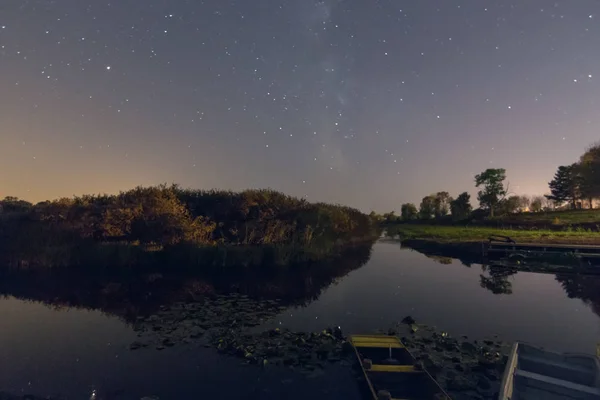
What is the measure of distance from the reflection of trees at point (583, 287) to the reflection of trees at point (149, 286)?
1732 centimetres

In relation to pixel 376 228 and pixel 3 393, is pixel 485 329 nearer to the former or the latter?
pixel 3 393

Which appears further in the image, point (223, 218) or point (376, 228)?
point (376, 228)

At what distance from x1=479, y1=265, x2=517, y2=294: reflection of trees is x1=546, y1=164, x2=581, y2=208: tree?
2789 inches

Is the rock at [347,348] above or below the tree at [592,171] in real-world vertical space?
below

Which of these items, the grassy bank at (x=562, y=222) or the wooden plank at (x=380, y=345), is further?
the grassy bank at (x=562, y=222)

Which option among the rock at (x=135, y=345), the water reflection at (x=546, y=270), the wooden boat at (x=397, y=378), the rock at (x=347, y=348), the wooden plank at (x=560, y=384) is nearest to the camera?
the wooden plank at (x=560, y=384)

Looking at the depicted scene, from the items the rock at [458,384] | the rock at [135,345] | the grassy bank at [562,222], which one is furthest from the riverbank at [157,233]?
the grassy bank at [562,222]

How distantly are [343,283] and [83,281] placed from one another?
20.8 meters

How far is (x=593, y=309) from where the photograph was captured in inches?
787

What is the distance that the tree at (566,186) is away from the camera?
284 feet

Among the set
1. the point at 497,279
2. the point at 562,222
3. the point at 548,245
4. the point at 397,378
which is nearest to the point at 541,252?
the point at 548,245

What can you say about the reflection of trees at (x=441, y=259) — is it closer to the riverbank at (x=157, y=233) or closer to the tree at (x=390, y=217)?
the riverbank at (x=157, y=233)

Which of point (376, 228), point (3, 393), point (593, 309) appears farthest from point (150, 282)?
point (376, 228)

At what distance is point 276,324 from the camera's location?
55.2ft
